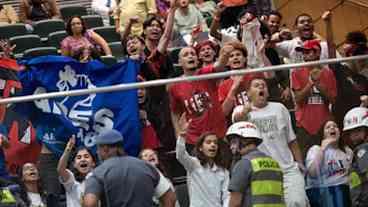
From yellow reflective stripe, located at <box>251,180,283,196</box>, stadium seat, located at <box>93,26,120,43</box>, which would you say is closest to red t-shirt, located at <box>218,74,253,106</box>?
yellow reflective stripe, located at <box>251,180,283,196</box>

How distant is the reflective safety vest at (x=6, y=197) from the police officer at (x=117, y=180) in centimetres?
68

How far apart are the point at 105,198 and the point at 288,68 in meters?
2.60

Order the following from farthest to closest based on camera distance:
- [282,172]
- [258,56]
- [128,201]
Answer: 1. [258,56]
2. [282,172]
3. [128,201]

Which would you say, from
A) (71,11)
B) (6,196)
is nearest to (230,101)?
(6,196)

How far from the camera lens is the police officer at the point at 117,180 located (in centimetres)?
1114

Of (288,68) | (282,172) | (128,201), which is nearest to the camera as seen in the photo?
(128,201)

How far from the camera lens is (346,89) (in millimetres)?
13219

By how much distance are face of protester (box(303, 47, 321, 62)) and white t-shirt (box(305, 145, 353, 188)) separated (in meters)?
1.39

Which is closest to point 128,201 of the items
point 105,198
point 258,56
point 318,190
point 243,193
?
point 105,198

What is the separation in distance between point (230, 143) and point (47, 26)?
16.7 feet

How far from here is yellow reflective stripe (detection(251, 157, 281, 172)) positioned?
38.1 feet

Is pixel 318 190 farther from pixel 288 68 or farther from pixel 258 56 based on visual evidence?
pixel 258 56

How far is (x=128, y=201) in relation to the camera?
11.1 meters

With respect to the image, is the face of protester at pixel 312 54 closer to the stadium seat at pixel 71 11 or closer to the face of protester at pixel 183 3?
the face of protester at pixel 183 3
